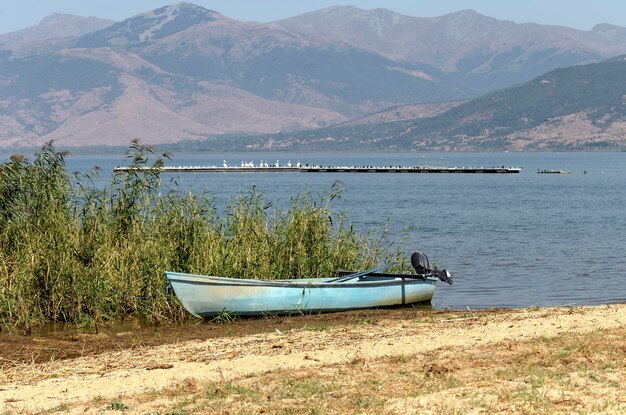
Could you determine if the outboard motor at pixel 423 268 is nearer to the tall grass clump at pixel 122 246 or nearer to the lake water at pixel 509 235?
the lake water at pixel 509 235

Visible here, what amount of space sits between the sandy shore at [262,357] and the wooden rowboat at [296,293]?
1632mm

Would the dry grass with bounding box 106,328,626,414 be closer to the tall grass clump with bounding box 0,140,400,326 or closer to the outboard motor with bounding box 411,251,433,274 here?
the tall grass clump with bounding box 0,140,400,326

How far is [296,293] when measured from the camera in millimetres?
24203

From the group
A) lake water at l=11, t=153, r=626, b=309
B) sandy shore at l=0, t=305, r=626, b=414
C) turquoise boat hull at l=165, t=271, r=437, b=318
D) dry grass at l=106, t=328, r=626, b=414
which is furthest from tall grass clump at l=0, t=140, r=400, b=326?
dry grass at l=106, t=328, r=626, b=414

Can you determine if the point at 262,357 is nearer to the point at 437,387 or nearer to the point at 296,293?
the point at 437,387

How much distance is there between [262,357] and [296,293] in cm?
694

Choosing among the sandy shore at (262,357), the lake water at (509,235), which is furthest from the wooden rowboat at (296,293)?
the lake water at (509,235)

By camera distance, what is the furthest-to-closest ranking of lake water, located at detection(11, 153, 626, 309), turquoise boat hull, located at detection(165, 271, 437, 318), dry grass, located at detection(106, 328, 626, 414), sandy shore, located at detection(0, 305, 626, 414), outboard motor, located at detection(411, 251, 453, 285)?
lake water, located at detection(11, 153, 626, 309)
outboard motor, located at detection(411, 251, 453, 285)
turquoise boat hull, located at detection(165, 271, 437, 318)
sandy shore, located at detection(0, 305, 626, 414)
dry grass, located at detection(106, 328, 626, 414)

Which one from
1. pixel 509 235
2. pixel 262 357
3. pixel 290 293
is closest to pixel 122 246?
pixel 290 293

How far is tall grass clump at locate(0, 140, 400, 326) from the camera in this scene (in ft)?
75.4

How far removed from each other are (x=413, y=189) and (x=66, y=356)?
10670cm

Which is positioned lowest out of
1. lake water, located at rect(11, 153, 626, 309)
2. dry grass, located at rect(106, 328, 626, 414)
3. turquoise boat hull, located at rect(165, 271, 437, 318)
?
lake water, located at rect(11, 153, 626, 309)

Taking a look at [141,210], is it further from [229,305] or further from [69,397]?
[69,397]

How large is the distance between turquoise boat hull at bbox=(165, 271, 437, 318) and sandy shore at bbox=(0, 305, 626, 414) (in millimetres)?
1627
